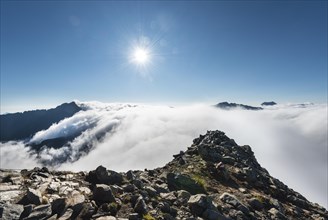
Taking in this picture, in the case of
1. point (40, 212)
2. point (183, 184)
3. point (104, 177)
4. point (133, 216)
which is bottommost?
point (133, 216)

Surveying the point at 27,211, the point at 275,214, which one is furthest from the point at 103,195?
the point at 275,214

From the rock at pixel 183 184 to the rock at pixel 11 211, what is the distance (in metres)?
15.6

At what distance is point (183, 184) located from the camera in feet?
95.1

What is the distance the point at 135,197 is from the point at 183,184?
32.8ft

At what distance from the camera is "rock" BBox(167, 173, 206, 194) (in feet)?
93.8

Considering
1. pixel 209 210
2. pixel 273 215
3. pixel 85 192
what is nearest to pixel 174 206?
pixel 209 210

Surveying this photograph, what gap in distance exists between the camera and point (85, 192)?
19.9 meters

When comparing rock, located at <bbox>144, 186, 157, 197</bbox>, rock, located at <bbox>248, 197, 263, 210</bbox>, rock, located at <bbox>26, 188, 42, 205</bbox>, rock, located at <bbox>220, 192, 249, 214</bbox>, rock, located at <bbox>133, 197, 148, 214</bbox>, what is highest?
rock, located at <bbox>26, 188, 42, 205</bbox>

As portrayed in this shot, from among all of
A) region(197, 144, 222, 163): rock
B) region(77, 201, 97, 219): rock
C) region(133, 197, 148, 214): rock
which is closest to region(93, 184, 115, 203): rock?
region(77, 201, 97, 219): rock

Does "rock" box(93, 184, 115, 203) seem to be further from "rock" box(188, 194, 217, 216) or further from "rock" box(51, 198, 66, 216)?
"rock" box(188, 194, 217, 216)

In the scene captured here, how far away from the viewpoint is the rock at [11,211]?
595 inches

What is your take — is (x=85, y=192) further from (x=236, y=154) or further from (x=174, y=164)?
(x=236, y=154)

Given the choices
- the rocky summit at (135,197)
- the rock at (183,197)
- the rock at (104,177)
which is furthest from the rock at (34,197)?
the rock at (183,197)

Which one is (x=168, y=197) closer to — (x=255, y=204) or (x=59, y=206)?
(x=59, y=206)
